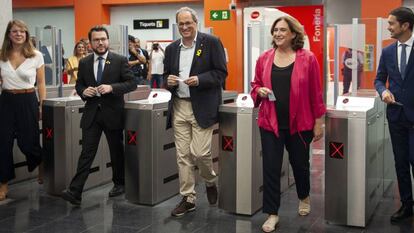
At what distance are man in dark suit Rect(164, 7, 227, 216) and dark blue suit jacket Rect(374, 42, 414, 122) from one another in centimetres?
125

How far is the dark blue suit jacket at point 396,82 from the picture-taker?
13.5ft

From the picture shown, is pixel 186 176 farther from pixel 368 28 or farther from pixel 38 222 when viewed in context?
pixel 368 28

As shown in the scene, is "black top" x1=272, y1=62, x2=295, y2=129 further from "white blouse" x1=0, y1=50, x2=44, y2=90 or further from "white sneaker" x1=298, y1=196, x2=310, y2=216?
"white blouse" x1=0, y1=50, x2=44, y2=90

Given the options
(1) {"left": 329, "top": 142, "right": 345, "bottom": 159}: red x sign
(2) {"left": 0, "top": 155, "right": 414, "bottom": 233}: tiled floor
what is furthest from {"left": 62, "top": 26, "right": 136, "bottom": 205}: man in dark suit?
(1) {"left": 329, "top": 142, "right": 345, "bottom": 159}: red x sign

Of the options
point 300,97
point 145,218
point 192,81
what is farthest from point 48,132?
point 300,97

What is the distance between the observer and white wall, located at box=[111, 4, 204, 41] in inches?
573

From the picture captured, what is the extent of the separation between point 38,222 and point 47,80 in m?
2.49

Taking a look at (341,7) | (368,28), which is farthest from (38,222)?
(341,7)

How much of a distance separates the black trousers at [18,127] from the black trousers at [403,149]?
3136 mm

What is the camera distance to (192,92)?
4.42 metres

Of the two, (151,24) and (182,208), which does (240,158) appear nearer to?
(182,208)

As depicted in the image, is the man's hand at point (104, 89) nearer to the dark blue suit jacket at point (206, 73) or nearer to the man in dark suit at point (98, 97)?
the man in dark suit at point (98, 97)

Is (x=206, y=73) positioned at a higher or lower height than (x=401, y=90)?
higher

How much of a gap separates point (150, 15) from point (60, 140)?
32.8ft
